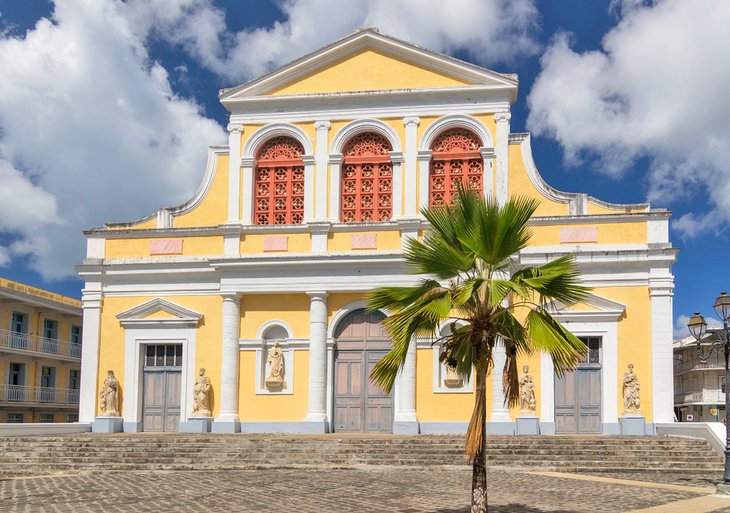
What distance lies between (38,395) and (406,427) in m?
22.1

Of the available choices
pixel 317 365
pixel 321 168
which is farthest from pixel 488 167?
pixel 317 365

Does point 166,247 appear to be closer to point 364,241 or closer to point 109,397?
point 109,397

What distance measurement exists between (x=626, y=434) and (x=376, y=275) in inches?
317

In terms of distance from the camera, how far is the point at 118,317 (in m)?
26.8

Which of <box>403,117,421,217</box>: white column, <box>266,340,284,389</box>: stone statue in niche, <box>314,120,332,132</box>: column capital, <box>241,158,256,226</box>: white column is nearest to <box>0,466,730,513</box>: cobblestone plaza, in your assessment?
<box>266,340,284,389</box>: stone statue in niche

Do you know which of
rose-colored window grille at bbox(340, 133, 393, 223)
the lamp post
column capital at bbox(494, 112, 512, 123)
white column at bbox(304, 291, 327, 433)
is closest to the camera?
the lamp post

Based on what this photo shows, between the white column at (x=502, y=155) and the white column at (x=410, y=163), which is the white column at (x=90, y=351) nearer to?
the white column at (x=410, y=163)

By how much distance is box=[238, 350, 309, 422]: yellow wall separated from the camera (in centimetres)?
2541

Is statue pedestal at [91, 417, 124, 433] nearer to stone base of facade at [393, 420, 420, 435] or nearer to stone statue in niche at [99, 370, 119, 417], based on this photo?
stone statue in niche at [99, 370, 119, 417]

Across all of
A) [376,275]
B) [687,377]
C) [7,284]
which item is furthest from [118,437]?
[687,377]

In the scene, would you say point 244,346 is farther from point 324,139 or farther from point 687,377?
point 687,377

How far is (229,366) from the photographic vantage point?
84.0 ft

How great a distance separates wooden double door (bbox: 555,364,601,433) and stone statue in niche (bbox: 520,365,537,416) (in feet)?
2.59

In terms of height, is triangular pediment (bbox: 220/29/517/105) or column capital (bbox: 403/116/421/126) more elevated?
triangular pediment (bbox: 220/29/517/105)
